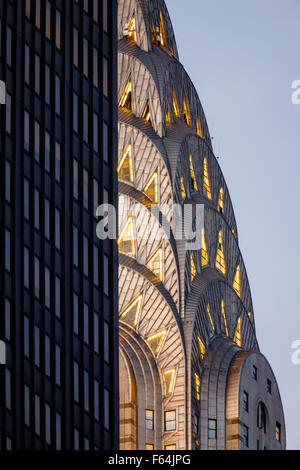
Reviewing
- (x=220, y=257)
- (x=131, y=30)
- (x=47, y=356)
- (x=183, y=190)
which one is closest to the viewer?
(x=47, y=356)

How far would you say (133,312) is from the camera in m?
171

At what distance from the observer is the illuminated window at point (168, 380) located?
173000 mm

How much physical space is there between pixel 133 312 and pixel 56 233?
5732 cm

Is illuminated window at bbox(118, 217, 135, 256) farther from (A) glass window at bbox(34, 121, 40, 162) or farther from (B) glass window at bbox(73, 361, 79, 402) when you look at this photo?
(B) glass window at bbox(73, 361, 79, 402)

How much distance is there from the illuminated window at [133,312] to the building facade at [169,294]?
9 centimetres

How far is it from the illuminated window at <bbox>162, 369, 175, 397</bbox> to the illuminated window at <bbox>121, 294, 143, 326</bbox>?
6.03 metres

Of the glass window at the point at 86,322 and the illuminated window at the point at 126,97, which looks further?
the illuminated window at the point at 126,97

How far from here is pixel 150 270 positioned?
173 metres

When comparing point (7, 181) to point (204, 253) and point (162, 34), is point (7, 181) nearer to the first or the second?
point (204, 253)

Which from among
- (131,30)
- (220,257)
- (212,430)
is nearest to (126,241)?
(220,257)

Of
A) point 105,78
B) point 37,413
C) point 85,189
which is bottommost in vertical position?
point 37,413

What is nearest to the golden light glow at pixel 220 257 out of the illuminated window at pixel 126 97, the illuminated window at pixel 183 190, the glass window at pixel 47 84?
the illuminated window at pixel 183 190

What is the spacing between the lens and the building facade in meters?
171

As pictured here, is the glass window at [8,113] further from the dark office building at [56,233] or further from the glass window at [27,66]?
the glass window at [27,66]
